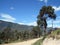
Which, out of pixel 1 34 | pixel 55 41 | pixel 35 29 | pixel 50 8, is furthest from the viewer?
pixel 35 29

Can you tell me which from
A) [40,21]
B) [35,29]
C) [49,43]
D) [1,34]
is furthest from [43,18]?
[49,43]

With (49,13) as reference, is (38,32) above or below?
below

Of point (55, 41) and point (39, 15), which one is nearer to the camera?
point (55, 41)

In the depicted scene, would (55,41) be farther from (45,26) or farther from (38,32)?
(38,32)

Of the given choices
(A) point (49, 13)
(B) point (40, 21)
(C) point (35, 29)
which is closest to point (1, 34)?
(B) point (40, 21)

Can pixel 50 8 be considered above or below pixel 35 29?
above

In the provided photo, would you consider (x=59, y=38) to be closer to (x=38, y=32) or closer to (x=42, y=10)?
(x=42, y=10)

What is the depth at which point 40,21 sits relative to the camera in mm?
51438

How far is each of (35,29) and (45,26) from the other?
1993 cm

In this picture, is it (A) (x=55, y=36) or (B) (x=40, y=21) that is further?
(B) (x=40, y=21)

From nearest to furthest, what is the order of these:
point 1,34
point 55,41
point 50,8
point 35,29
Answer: point 55,41
point 50,8
point 1,34
point 35,29

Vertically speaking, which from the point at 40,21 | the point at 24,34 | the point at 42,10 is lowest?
the point at 24,34

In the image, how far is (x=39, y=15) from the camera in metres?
51.1

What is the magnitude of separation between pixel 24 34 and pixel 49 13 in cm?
2541
